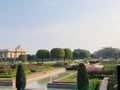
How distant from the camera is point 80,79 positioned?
8.55 m

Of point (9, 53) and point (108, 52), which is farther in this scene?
point (108, 52)

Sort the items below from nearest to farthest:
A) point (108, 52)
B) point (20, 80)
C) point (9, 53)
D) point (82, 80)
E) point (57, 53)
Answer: point (82, 80), point (20, 80), point (57, 53), point (9, 53), point (108, 52)

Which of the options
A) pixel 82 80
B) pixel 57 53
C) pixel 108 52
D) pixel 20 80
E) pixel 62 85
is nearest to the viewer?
pixel 82 80

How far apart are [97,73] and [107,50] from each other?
87.8 m

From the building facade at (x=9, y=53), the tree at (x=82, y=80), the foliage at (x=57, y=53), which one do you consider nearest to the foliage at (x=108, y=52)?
the building facade at (x=9, y=53)

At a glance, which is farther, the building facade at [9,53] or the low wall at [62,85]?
the building facade at [9,53]

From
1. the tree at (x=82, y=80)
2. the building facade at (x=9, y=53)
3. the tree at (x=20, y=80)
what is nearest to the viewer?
the tree at (x=82, y=80)

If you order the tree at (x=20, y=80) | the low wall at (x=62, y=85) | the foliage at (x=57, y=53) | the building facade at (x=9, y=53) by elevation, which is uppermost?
the building facade at (x=9, y=53)

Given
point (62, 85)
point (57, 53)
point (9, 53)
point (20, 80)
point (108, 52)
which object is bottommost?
point (62, 85)

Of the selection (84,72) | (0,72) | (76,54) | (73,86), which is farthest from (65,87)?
(76,54)

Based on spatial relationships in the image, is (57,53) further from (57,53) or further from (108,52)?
(108,52)

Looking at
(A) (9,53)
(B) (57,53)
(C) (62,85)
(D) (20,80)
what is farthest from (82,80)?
(A) (9,53)

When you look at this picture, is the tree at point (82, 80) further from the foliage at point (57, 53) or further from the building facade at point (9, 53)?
the building facade at point (9, 53)

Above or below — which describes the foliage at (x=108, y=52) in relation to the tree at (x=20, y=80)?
above
